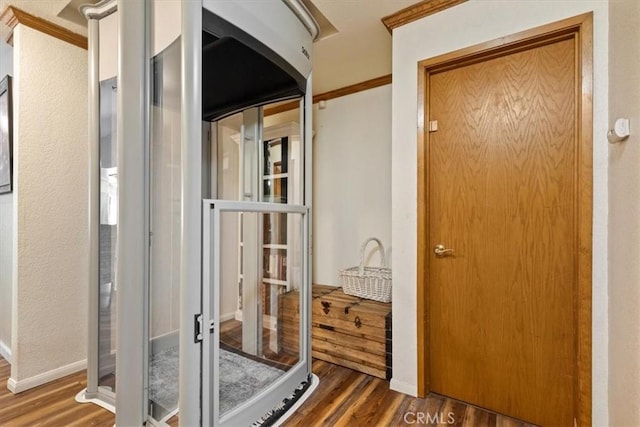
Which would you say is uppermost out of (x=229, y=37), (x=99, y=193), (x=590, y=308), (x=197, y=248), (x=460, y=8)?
(x=460, y=8)

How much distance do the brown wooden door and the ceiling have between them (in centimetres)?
56

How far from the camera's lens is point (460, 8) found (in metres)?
1.76

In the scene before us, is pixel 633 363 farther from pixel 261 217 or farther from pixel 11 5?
pixel 11 5

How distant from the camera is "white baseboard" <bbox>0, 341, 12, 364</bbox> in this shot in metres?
2.24

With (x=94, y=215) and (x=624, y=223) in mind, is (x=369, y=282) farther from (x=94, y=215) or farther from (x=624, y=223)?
(x=94, y=215)

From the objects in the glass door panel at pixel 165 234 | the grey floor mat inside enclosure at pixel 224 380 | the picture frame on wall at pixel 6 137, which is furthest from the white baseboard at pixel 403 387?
the picture frame on wall at pixel 6 137

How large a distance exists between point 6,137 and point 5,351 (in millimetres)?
1607

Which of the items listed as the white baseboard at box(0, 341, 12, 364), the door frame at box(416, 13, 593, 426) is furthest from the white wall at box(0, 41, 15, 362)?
the door frame at box(416, 13, 593, 426)

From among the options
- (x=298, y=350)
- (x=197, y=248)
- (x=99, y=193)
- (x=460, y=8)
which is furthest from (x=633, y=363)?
(x=99, y=193)

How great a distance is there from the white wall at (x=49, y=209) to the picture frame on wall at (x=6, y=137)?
0.94 feet

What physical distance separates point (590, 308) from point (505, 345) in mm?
459

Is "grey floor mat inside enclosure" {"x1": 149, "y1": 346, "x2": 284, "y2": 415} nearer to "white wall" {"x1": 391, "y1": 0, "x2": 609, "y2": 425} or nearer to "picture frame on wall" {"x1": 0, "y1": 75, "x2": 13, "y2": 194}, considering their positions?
"white wall" {"x1": 391, "y1": 0, "x2": 609, "y2": 425}

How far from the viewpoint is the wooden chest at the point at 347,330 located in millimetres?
1926

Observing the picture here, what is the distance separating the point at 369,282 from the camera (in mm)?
2379
